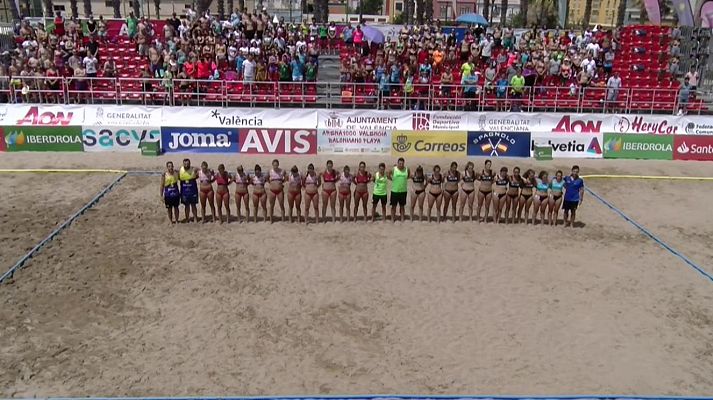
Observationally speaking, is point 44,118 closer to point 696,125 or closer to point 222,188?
point 222,188

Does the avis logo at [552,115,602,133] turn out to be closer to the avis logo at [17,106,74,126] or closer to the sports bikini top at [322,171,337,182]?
the sports bikini top at [322,171,337,182]

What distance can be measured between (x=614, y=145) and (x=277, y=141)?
35.4ft

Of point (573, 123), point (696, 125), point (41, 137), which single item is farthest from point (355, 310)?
point (696, 125)

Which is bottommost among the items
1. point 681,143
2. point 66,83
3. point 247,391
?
point 247,391

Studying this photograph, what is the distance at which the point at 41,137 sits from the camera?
19.5 m

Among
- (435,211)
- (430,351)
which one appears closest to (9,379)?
(430,351)

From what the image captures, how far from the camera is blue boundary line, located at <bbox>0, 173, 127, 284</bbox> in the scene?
10.6m

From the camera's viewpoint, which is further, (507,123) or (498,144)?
(507,123)

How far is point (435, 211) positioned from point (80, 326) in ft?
27.0

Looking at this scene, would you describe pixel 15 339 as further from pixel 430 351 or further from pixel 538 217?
pixel 538 217

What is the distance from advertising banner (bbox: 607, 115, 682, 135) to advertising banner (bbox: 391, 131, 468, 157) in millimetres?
4933

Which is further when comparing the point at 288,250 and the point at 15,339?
the point at 288,250

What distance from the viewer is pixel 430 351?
8484 millimetres

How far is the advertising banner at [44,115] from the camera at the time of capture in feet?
64.4
